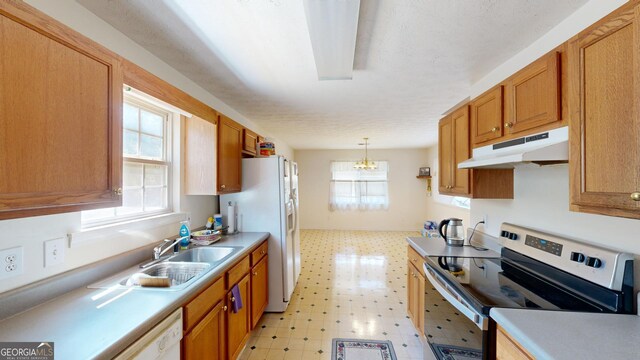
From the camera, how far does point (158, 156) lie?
6.67 ft

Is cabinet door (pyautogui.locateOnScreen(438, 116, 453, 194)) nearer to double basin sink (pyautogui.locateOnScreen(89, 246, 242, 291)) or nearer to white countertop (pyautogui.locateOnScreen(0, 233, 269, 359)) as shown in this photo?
double basin sink (pyautogui.locateOnScreen(89, 246, 242, 291))

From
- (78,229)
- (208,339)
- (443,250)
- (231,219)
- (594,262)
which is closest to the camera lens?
(594,262)

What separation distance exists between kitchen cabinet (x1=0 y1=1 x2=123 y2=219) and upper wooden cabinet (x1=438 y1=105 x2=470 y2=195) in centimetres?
225

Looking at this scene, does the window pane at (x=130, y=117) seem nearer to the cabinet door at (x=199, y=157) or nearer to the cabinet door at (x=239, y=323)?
the cabinet door at (x=199, y=157)

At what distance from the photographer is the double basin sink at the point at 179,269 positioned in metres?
1.27

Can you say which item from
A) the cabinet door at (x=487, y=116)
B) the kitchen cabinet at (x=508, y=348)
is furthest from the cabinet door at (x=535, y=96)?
the kitchen cabinet at (x=508, y=348)

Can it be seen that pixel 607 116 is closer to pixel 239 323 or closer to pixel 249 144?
pixel 239 323

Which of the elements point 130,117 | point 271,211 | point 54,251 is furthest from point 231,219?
point 54,251

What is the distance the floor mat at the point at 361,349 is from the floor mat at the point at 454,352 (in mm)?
524

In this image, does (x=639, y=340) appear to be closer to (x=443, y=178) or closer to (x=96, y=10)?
(x=443, y=178)

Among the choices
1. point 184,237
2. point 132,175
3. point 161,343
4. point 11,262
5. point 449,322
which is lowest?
point 449,322

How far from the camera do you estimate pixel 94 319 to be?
0.94m

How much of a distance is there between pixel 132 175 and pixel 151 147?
0.96 feet

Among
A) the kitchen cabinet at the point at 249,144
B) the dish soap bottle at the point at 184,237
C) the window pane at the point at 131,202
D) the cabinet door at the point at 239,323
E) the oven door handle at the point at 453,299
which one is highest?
the kitchen cabinet at the point at 249,144
